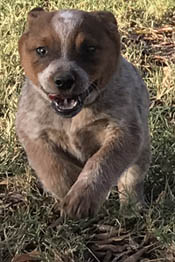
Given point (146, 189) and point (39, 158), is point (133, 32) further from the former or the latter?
point (39, 158)

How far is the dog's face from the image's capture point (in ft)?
11.9

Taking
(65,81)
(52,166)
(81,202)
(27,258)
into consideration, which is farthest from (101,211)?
(65,81)

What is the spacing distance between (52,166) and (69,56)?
783 millimetres

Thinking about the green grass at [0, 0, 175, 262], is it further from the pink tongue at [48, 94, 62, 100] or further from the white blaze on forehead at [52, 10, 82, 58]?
the white blaze on forehead at [52, 10, 82, 58]

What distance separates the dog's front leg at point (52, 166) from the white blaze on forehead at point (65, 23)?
72 centimetres

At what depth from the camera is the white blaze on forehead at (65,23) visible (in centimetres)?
365

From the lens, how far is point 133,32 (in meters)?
7.16

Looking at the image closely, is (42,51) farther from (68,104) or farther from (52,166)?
(52,166)

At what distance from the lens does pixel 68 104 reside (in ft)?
12.2

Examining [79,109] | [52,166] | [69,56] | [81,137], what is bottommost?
[52,166]

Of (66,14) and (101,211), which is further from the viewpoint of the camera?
(101,211)

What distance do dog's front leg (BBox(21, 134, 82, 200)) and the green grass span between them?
25cm

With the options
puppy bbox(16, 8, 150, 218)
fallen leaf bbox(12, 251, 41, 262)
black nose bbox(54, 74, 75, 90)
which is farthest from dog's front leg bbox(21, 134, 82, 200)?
black nose bbox(54, 74, 75, 90)

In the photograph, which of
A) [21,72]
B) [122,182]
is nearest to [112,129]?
[122,182]
